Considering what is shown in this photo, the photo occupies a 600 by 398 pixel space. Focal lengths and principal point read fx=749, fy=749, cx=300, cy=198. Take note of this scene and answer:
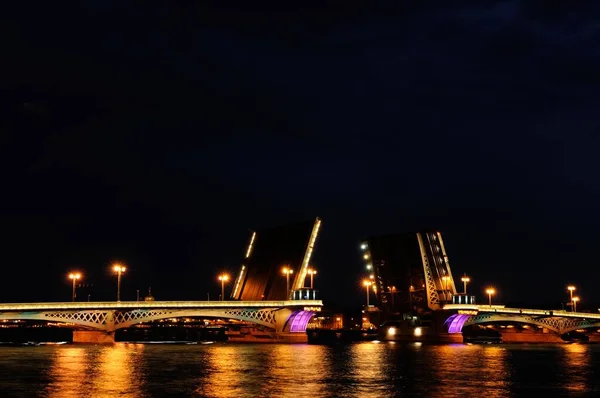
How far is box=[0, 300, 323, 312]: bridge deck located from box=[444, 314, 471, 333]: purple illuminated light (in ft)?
82.7

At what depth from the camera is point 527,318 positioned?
118m

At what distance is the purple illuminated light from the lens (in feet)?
364

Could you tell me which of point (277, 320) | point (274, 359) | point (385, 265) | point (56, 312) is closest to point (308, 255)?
point (277, 320)

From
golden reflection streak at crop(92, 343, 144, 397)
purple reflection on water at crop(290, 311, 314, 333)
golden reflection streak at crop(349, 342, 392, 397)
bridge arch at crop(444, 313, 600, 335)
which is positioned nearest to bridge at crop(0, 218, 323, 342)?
purple reflection on water at crop(290, 311, 314, 333)

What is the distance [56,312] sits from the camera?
77.9 meters

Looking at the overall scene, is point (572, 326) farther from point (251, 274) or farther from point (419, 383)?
point (419, 383)

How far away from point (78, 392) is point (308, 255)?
227ft

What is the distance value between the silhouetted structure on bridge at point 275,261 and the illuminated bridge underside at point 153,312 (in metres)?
3.48

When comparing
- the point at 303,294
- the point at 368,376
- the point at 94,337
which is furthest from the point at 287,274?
the point at 368,376

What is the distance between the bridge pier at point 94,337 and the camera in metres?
84.8

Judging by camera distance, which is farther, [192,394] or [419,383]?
[419,383]

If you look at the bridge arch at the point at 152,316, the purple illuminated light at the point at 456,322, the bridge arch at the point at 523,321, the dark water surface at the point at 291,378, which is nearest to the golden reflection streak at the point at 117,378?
the dark water surface at the point at 291,378

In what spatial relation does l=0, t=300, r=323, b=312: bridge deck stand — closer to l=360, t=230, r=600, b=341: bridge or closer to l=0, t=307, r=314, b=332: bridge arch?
l=0, t=307, r=314, b=332: bridge arch

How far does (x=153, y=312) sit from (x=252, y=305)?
495 inches
